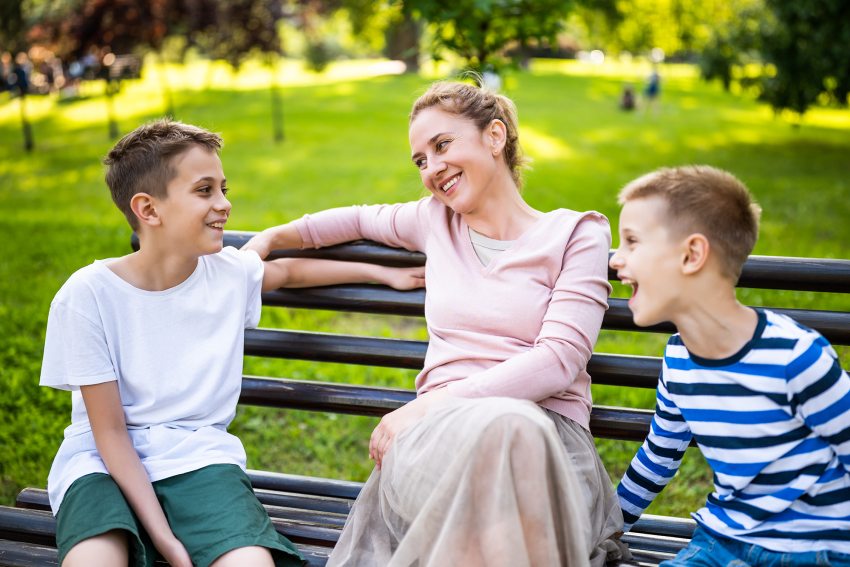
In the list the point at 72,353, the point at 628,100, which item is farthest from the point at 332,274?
the point at 628,100

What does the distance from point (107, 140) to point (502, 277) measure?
1547 cm

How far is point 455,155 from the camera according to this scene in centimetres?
264

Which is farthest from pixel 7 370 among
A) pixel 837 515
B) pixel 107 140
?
pixel 107 140

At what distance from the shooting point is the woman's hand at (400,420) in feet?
7.84

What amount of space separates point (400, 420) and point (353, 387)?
617 millimetres

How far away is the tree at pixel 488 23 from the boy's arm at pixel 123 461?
2.38 meters

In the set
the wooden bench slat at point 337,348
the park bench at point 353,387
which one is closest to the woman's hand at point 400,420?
Answer: the park bench at point 353,387

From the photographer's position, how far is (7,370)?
4984 millimetres

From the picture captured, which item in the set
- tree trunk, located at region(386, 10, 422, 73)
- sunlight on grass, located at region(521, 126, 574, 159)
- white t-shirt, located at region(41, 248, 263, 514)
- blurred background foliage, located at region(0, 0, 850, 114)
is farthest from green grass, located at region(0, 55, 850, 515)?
tree trunk, located at region(386, 10, 422, 73)

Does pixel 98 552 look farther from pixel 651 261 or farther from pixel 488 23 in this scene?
pixel 488 23

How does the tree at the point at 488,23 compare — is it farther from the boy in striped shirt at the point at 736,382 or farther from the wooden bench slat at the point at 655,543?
the wooden bench slat at the point at 655,543

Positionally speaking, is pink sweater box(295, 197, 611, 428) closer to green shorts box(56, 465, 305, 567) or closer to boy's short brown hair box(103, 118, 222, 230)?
green shorts box(56, 465, 305, 567)

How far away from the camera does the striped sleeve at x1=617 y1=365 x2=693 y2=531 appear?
2.34m

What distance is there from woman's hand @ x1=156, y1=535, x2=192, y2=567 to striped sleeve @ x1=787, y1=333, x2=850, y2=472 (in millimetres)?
1565
